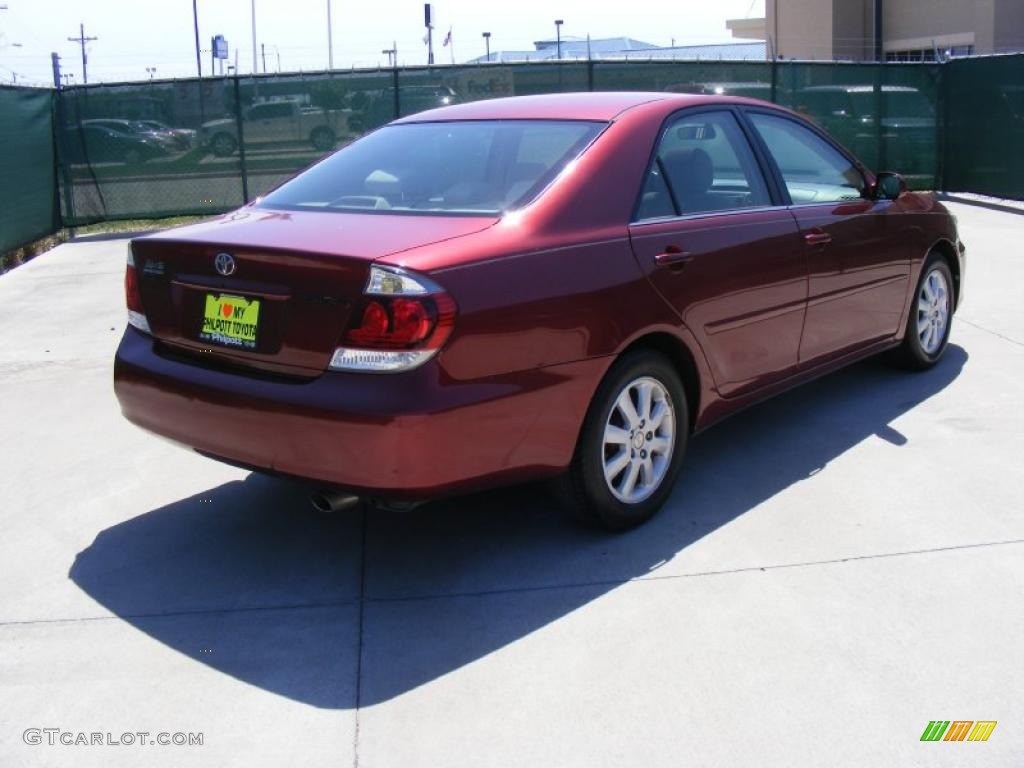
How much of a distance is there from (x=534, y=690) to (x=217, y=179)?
13661 mm

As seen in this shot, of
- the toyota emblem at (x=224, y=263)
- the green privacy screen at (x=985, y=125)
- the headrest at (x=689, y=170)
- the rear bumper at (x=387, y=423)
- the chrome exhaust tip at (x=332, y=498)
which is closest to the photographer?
the rear bumper at (x=387, y=423)

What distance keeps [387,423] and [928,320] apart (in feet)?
13.4

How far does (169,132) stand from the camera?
15.3 m

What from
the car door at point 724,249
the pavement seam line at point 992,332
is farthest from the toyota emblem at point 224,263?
the pavement seam line at point 992,332

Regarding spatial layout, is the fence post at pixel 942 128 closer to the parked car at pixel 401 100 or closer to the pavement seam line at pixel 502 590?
the parked car at pixel 401 100

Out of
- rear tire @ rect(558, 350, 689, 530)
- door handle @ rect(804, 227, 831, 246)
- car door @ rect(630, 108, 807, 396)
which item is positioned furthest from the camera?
door handle @ rect(804, 227, 831, 246)

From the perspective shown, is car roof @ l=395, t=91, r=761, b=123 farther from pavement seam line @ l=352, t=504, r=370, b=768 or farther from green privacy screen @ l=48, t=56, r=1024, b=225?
green privacy screen @ l=48, t=56, r=1024, b=225

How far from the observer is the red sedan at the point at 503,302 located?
3527 millimetres

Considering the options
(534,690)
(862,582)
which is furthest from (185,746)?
(862,582)

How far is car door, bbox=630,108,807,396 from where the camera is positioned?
14.4ft

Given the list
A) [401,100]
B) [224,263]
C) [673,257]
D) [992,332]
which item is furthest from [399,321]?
[401,100]

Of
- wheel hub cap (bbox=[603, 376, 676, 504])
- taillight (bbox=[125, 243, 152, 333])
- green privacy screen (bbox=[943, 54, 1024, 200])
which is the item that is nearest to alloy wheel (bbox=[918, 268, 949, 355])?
wheel hub cap (bbox=[603, 376, 676, 504])

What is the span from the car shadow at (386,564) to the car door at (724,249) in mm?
487

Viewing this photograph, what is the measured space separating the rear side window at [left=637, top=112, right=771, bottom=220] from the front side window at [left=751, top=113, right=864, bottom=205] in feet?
0.78
